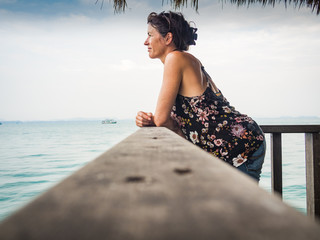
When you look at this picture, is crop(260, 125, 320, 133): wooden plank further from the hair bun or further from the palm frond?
the palm frond

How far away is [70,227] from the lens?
0.16 m

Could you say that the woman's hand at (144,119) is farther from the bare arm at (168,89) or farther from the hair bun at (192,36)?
the hair bun at (192,36)

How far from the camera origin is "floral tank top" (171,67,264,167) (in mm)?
1315

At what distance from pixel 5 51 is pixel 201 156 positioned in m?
64.8

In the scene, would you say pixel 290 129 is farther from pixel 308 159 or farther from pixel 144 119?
pixel 144 119

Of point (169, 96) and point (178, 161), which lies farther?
point (169, 96)

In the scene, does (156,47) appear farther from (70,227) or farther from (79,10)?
(79,10)

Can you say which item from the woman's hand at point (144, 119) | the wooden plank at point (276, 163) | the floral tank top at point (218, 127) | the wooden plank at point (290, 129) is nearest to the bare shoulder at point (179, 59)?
the floral tank top at point (218, 127)

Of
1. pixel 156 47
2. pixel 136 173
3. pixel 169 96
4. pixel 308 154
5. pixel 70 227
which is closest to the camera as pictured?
pixel 70 227

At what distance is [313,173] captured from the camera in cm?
177

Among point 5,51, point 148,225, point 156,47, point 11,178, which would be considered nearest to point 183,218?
point 148,225

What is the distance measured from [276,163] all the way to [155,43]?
1286mm

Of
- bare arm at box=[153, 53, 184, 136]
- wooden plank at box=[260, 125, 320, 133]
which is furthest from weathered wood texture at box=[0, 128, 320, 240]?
wooden plank at box=[260, 125, 320, 133]

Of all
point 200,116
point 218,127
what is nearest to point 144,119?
point 200,116
